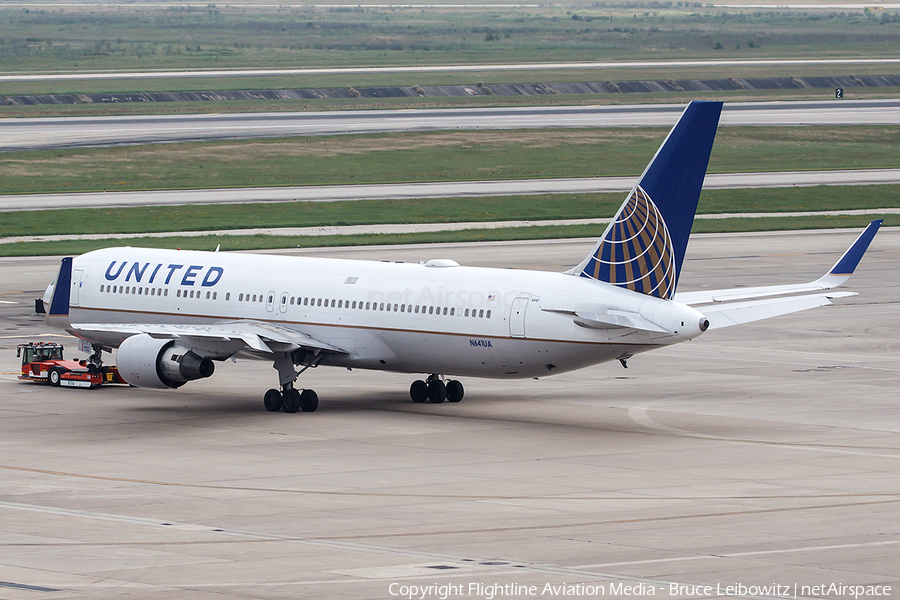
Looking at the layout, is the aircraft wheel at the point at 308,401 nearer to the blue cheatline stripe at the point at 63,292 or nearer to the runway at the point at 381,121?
the blue cheatline stripe at the point at 63,292

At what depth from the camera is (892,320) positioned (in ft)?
197

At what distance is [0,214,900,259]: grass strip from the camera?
7850cm

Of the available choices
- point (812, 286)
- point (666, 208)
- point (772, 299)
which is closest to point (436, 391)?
point (666, 208)

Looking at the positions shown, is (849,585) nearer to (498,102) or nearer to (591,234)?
(591,234)

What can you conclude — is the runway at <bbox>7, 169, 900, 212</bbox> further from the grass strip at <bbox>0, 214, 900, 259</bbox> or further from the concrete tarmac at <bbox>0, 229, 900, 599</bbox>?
the concrete tarmac at <bbox>0, 229, 900, 599</bbox>

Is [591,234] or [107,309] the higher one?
[591,234]

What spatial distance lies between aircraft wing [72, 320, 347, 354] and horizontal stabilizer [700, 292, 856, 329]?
36.1ft

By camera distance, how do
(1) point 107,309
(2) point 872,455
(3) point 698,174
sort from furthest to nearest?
(1) point 107,309 → (3) point 698,174 → (2) point 872,455

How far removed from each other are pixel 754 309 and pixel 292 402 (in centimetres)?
1355

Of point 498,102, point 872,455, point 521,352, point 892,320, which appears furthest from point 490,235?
point 498,102

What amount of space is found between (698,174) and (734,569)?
1686cm

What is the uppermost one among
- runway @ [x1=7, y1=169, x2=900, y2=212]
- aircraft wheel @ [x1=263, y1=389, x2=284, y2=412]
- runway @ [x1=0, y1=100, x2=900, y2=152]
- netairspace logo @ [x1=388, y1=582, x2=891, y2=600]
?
runway @ [x1=0, y1=100, x2=900, y2=152]

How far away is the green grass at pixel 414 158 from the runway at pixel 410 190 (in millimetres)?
3166

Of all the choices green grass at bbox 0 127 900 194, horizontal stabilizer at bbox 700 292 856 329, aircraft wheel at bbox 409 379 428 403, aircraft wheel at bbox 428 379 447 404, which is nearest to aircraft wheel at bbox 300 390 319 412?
aircraft wheel at bbox 409 379 428 403
